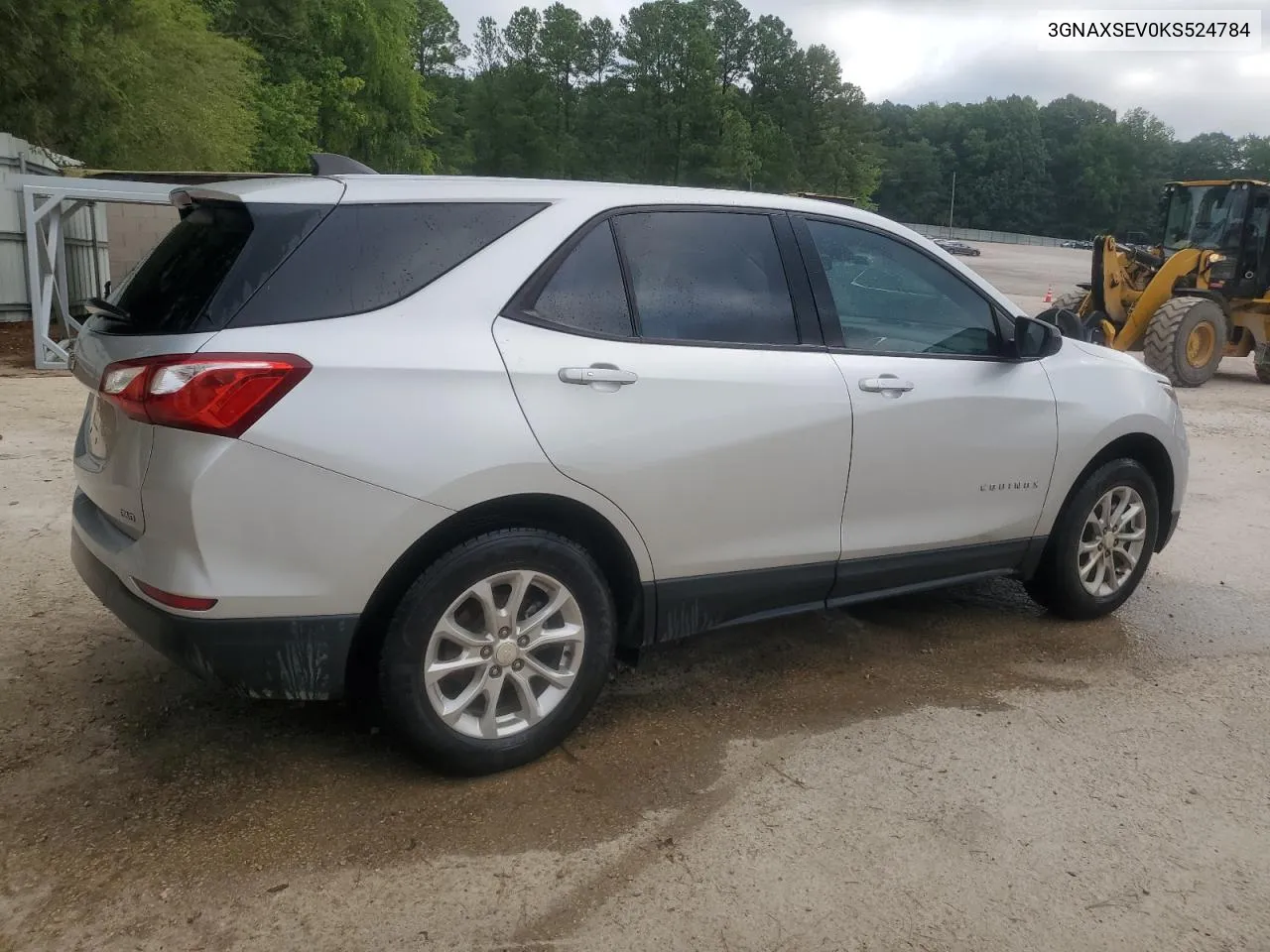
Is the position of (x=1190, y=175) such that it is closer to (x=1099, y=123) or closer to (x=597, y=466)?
(x=1099, y=123)

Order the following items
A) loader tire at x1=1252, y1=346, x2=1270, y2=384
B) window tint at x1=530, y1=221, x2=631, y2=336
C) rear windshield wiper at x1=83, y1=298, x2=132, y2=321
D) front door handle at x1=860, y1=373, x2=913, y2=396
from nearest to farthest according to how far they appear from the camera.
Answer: rear windshield wiper at x1=83, y1=298, x2=132, y2=321 → window tint at x1=530, y1=221, x2=631, y2=336 → front door handle at x1=860, y1=373, x2=913, y2=396 → loader tire at x1=1252, y1=346, x2=1270, y2=384

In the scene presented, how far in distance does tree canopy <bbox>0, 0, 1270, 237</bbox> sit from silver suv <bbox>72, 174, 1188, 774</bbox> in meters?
15.3

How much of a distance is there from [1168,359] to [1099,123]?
12568 centimetres

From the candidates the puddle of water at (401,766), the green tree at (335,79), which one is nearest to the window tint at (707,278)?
the puddle of water at (401,766)

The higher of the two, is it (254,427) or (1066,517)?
(254,427)

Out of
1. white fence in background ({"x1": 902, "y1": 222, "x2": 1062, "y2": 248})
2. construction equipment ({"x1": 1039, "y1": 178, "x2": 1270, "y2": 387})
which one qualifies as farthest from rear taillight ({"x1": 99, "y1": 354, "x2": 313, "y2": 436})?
white fence in background ({"x1": 902, "y1": 222, "x2": 1062, "y2": 248})

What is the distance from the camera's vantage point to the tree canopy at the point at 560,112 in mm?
17625

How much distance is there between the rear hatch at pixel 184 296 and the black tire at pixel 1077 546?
3260 millimetres

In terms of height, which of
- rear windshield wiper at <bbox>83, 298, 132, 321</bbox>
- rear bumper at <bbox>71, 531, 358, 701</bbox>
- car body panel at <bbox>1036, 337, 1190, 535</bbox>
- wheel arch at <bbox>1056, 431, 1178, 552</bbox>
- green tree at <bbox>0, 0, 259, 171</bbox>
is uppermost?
green tree at <bbox>0, 0, 259, 171</bbox>

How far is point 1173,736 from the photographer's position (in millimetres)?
3729

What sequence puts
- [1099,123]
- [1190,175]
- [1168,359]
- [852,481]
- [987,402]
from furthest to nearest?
[1099,123], [1190,175], [1168,359], [987,402], [852,481]

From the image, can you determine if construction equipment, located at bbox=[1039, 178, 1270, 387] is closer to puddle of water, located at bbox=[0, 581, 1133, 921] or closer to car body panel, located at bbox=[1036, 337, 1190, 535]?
car body panel, located at bbox=[1036, 337, 1190, 535]

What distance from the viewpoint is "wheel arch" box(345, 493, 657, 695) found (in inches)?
117

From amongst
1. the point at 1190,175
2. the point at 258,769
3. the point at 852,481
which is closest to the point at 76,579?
the point at 258,769
